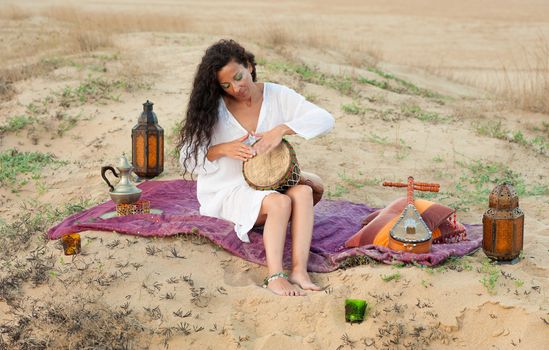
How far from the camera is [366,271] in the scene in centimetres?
466

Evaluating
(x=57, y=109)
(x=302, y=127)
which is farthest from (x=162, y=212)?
(x=57, y=109)

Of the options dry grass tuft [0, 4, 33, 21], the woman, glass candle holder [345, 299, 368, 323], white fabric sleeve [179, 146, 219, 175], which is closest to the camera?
glass candle holder [345, 299, 368, 323]

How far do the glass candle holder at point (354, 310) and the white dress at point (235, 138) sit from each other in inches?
43.2

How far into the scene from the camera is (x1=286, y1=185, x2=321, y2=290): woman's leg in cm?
473

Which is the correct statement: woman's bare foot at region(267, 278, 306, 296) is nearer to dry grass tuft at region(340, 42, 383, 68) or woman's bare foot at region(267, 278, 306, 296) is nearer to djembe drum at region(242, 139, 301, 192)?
djembe drum at region(242, 139, 301, 192)

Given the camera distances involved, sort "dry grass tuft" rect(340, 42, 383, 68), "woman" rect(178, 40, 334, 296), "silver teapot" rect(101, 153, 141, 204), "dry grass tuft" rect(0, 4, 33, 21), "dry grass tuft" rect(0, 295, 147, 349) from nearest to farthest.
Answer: "dry grass tuft" rect(0, 295, 147, 349)
"woman" rect(178, 40, 334, 296)
"silver teapot" rect(101, 153, 141, 204)
"dry grass tuft" rect(340, 42, 383, 68)
"dry grass tuft" rect(0, 4, 33, 21)

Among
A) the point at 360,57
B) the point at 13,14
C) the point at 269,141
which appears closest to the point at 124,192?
the point at 269,141

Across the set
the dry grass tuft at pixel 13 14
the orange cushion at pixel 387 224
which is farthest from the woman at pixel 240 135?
the dry grass tuft at pixel 13 14

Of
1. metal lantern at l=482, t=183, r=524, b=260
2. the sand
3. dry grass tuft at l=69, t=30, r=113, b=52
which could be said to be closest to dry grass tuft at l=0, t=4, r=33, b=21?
the sand

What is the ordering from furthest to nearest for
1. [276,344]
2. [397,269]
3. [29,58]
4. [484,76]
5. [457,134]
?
1. [484,76]
2. [29,58]
3. [457,134]
4. [397,269]
5. [276,344]

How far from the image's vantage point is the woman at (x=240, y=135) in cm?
486

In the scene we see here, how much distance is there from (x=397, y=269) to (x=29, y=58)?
9407mm

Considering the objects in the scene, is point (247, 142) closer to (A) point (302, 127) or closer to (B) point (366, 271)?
(A) point (302, 127)

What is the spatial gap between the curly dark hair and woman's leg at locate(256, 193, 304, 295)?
669 mm
